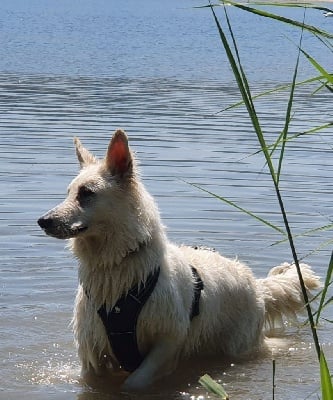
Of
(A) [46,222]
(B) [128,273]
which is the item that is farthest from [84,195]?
(B) [128,273]

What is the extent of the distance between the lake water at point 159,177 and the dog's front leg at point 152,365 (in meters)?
0.10

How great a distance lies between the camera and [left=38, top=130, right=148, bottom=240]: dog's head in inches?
252

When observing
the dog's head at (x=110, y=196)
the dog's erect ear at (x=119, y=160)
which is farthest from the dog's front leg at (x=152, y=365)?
the dog's erect ear at (x=119, y=160)

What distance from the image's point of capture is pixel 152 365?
6785mm

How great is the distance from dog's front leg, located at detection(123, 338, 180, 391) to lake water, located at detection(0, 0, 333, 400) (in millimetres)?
102

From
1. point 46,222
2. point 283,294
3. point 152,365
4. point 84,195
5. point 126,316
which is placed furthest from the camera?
point 283,294

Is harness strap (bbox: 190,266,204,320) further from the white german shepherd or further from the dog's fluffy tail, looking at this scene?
the dog's fluffy tail

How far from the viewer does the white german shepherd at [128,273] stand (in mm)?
6457

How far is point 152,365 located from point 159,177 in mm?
7043

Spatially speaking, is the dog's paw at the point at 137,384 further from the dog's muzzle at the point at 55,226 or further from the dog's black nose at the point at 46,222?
the dog's black nose at the point at 46,222

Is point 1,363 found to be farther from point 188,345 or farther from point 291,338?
point 291,338

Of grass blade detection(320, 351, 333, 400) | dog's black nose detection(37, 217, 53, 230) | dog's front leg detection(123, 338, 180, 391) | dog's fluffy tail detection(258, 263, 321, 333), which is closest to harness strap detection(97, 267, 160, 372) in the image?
dog's front leg detection(123, 338, 180, 391)

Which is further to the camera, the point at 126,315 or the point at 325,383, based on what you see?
the point at 126,315

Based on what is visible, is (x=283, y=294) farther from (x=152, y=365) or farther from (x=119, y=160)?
(x=119, y=160)
